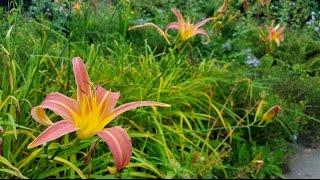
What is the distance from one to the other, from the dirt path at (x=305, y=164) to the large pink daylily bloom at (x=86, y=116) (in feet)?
4.31

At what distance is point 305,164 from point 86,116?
172 cm

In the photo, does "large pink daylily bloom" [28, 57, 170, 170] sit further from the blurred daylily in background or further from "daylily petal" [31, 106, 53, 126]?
the blurred daylily in background

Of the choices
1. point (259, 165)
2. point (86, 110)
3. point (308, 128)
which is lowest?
point (308, 128)

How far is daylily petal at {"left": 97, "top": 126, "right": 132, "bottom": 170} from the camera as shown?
7.64ft

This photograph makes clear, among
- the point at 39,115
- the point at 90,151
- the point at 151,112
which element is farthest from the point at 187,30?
the point at 39,115

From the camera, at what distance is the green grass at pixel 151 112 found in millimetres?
3051

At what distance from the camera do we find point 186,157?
336cm

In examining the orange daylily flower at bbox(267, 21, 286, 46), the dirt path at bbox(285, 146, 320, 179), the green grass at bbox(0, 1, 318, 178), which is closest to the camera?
the green grass at bbox(0, 1, 318, 178)

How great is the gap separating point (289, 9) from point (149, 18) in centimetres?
156

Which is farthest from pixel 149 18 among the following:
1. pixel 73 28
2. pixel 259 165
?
pixel 259 165

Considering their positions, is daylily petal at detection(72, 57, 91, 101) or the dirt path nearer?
daylily petal at detection(72, 57, 91, 101)

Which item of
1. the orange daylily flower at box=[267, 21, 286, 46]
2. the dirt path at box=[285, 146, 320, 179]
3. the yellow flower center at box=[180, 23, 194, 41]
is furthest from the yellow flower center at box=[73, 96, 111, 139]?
the orange daylily flower at box=[267, 21, 286, 46]

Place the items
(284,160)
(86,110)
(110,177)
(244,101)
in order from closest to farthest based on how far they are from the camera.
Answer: (86,110), (110,177), (284,160), (244,101)

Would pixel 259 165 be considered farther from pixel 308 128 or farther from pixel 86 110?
pixel 308 128
